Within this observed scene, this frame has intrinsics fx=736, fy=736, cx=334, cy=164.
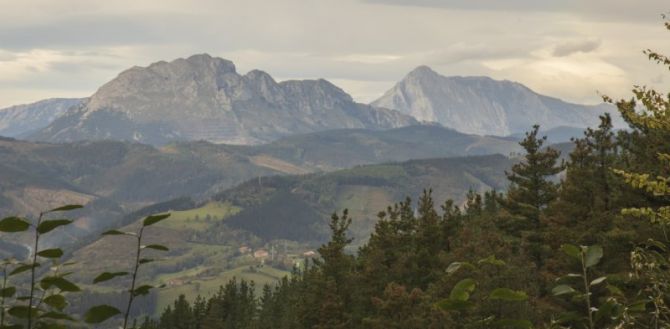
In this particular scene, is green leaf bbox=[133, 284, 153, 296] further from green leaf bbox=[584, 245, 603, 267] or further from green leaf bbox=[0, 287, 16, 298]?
green leaf bbox=[584, 245, 603, 267]

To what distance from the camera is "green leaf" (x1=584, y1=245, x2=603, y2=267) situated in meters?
4.66

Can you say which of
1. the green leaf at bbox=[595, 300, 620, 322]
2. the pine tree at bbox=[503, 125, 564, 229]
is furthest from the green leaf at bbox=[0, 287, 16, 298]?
the pine tree at bbox=[503, 125, 564, 229]

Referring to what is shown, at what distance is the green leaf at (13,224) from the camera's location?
435 cm

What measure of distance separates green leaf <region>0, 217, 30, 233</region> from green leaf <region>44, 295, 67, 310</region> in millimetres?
486

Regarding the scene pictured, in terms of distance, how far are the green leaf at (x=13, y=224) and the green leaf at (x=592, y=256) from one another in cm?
350

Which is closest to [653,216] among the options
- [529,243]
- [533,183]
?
[529,243]

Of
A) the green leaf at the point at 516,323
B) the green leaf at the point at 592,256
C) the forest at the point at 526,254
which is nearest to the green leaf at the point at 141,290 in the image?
the forest at the point at 526,254

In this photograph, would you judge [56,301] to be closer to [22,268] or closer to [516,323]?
[22,268]

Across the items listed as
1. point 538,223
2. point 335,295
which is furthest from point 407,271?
point 538,223

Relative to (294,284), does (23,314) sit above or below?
above

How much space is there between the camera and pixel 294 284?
424ft

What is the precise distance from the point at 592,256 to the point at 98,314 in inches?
122

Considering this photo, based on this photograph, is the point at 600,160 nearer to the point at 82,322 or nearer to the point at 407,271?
the point at 407,271

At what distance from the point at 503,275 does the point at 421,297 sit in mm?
8744
